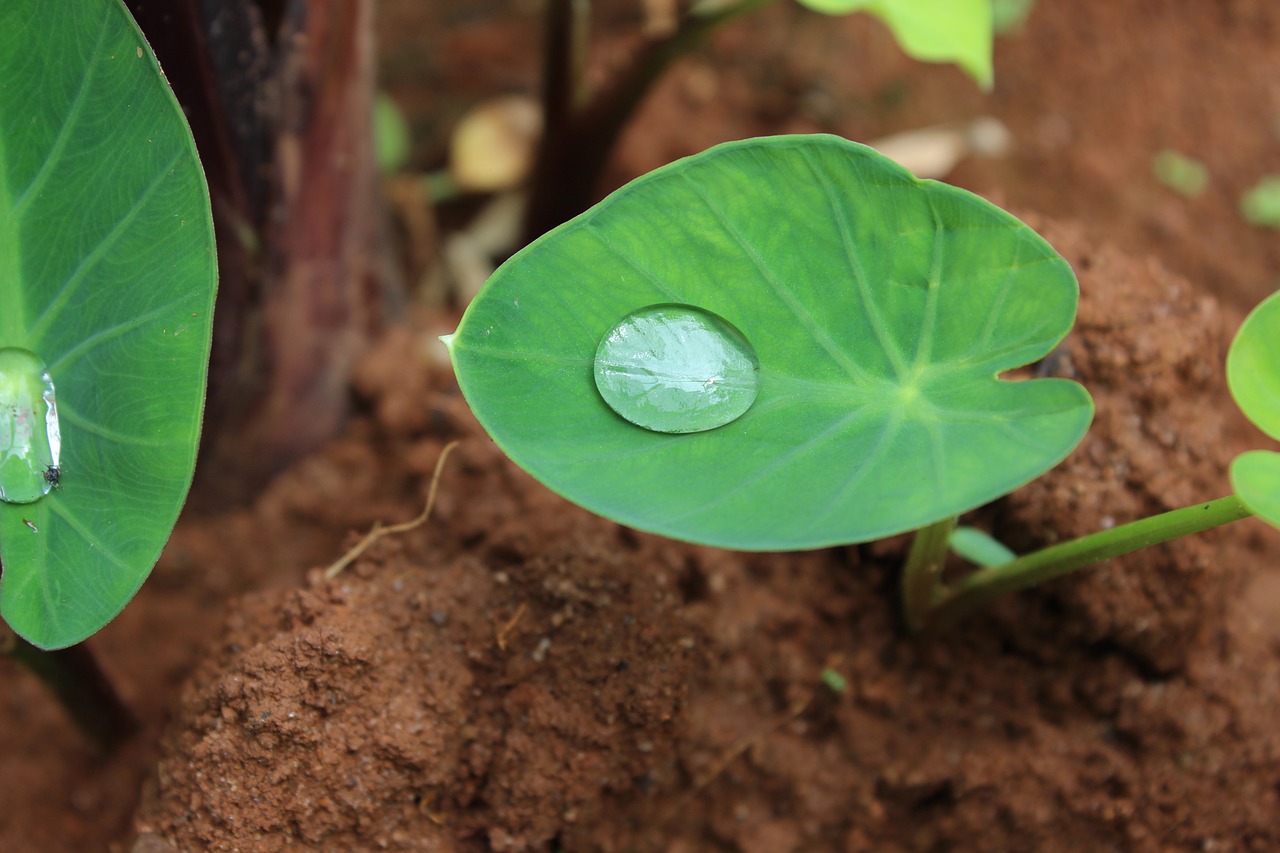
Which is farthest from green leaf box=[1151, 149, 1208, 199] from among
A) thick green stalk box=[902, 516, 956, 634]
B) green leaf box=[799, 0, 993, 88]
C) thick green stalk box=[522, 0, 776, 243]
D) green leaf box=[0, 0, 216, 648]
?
green leaf box=[0, 0, 216, 648]

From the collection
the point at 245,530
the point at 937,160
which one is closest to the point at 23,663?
the point at 245,530

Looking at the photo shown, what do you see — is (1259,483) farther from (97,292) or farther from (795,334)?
(97,292)

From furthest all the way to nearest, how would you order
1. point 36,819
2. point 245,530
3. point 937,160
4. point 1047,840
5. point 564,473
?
point 937,160
point 245,530
point 36,819
point 1047,840
point 564,473

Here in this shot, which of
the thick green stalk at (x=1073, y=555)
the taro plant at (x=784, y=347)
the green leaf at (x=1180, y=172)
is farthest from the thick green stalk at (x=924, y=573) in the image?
the green leaf at (x=1180, y=172)

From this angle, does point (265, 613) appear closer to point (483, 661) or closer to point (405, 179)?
point (483, 661)

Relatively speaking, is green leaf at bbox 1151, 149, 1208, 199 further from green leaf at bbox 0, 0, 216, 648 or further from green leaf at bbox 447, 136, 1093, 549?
green leaf at bbox 0, 0, 216, 648

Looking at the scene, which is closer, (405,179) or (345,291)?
(345,291)

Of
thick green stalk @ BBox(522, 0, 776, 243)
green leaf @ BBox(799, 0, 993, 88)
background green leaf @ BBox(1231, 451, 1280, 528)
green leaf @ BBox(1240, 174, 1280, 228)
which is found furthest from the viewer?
green leaf @ BBox(1240, 174, 1280, 228)
